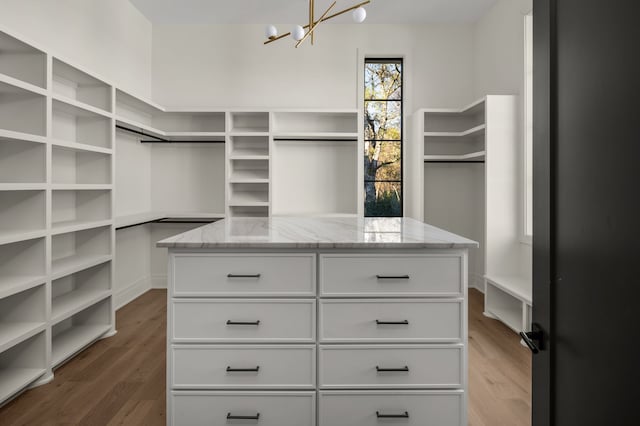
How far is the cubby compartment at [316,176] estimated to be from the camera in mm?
4910

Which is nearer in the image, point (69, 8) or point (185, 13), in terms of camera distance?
point (69, 8)

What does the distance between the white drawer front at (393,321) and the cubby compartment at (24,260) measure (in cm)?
182

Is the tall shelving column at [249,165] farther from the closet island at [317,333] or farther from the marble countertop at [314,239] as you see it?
the closet island at [317,333]

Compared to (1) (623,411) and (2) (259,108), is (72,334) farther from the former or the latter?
(1) (623,411)

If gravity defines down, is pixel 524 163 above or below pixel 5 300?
above

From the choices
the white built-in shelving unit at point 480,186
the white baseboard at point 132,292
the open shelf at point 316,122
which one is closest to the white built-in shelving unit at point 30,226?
the white baseboard at point 132,292

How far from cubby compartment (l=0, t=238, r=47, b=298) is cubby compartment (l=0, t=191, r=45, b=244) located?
0.09 metres

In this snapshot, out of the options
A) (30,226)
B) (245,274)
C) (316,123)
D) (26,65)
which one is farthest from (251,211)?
(245,274)

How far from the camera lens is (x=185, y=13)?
4559 millimetres

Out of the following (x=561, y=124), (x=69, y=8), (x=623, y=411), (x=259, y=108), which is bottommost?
(x=623, y=411)

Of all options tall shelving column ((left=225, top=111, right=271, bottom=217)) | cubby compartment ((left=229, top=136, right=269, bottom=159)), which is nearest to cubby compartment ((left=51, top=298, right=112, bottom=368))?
tall shelving column ((left=225, top=111, right=271, bottom=217))

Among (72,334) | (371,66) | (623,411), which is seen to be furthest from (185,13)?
(623,411)

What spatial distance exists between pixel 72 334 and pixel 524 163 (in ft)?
12.9

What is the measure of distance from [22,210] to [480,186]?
4317 mm
